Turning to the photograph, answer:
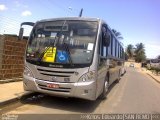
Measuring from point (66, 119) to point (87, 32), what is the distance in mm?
3048

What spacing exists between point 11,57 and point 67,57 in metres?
4.85

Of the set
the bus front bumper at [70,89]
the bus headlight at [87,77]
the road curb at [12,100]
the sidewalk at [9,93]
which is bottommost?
the road curb at [12,100]

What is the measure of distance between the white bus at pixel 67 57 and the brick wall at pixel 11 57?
255cm

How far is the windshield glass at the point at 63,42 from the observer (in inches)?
344

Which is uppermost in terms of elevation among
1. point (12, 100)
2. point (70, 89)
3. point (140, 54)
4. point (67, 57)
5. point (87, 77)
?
point (140, 54)

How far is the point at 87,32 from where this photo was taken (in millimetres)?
9195

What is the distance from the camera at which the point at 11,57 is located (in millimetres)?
12719

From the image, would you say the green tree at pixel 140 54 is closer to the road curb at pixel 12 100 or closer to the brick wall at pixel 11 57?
the brick wall at pixel 11 57

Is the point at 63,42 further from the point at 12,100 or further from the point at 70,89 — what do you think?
the point at 12,100

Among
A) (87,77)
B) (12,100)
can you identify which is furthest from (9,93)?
(87,77)

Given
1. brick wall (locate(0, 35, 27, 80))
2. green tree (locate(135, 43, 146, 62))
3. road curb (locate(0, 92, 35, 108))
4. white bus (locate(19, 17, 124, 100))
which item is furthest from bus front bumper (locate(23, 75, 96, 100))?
green tree (locate(135, 43, 146, 62))

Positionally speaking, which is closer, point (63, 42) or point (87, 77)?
point (87, 77)

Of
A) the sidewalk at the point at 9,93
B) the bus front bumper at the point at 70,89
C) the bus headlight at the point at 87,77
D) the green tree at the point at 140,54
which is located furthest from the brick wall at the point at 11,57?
the green tree at the point at 140,54

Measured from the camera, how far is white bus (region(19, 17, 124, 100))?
8578 mm
